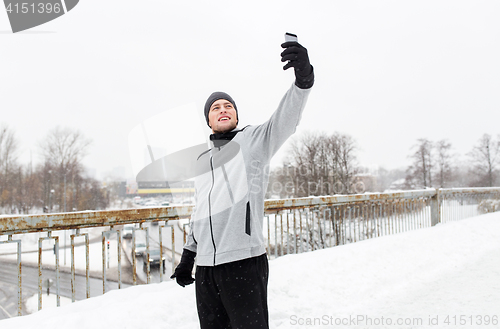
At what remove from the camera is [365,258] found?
4.49 meters

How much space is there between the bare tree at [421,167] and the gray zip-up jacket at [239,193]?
5640cm

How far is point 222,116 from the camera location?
1.85 meters

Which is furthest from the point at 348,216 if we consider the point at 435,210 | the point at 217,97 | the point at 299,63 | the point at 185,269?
the point at 299,63

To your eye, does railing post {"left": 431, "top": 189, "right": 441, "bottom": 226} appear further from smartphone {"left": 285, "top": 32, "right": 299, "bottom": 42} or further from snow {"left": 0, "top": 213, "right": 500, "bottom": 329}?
smartphone {"left": 285, "top": 32, "right": 299, "bottom": 42}

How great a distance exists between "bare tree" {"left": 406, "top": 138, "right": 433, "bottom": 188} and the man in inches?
2221

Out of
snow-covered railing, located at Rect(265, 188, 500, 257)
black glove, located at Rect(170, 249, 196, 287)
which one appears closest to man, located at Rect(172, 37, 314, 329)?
black glove, located at Rect(170, 249, 196, 287)

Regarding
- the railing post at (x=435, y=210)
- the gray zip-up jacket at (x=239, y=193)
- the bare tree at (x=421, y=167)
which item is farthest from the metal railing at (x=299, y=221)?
the bare tree at (x=421, y=167)

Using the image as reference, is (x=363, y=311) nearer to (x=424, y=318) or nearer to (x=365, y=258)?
(x=424, y=318)

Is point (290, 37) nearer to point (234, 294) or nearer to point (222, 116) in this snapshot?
point (222, 116)

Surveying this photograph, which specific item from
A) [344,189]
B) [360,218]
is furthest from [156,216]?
[344,189]

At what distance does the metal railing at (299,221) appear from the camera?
2.85 meters

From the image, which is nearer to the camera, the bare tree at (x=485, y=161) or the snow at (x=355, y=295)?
the snow at (x=355, y=295)

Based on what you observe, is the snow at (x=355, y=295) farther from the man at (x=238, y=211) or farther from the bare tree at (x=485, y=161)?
the bare tree at (x=485, y=161)

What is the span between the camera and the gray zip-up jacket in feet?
5.35
